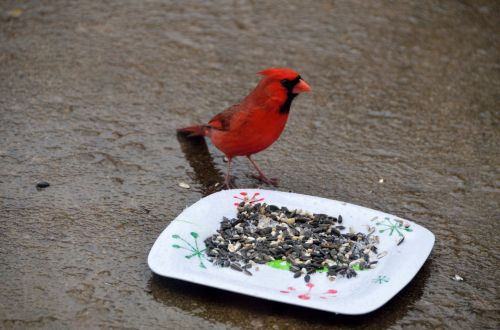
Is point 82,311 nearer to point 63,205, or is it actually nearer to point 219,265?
point 219,265

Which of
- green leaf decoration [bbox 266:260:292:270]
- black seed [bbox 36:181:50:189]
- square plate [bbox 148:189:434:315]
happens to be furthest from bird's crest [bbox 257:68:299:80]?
black seed [bbox 36:181:50:189]

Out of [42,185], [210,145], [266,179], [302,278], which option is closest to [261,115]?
[266,179]

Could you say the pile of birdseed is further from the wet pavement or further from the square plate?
the wet pavement

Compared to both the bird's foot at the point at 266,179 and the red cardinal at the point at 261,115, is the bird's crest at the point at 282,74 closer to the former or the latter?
the red cardinal at the point at 261,115

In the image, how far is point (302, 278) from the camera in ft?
10.6

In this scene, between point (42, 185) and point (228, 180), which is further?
point (228, 180)

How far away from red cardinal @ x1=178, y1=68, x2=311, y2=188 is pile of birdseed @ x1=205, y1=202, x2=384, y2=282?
40 centimetres

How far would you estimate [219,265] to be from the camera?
327 cm

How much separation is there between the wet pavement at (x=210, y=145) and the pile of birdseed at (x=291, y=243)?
23 centimetres

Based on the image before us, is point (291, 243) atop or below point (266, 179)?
atop

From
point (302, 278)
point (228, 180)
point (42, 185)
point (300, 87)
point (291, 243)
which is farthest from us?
point (228, 180)

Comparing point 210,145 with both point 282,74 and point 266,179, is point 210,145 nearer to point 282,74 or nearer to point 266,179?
point 266,179

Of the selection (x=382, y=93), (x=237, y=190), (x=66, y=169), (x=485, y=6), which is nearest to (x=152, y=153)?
(x=66, y=169)

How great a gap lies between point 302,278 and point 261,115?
0.97 meters
